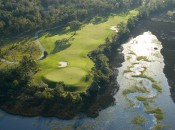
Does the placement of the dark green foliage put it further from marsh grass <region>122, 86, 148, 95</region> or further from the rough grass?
marsh grass <region>122, 86, 148, 95</region>

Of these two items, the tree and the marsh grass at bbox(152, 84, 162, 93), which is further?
the tree

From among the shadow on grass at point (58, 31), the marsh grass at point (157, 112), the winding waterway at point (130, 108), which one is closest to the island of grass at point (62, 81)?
the winding waterway at point (130, 108)

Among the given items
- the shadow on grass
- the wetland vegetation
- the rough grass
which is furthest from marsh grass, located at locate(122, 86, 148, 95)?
the shadow on grass

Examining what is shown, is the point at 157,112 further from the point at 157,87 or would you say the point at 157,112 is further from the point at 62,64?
the point at 62,64

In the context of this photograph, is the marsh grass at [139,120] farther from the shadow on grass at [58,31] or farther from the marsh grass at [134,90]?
the shadow on grass at [58,31]

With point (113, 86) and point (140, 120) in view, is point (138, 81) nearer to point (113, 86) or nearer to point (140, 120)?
point (113, 86)

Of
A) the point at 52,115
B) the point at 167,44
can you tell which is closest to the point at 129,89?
the point at 52,115
